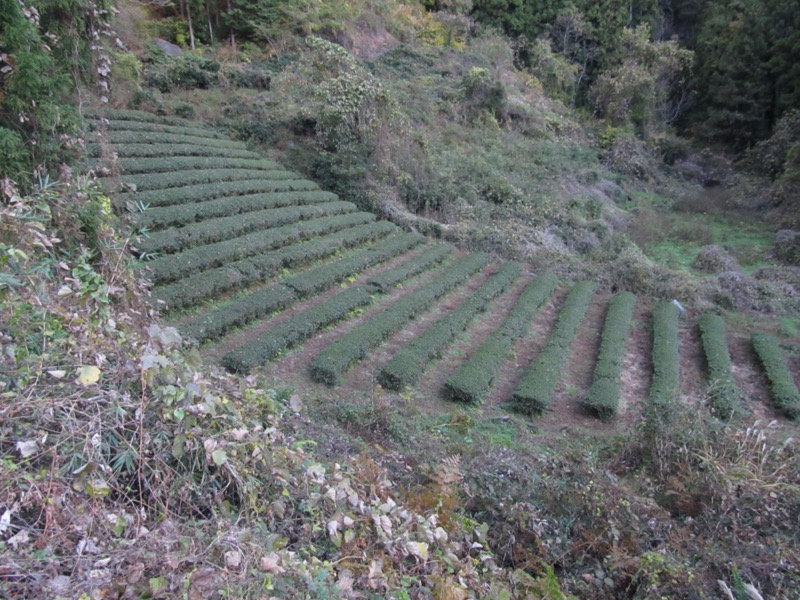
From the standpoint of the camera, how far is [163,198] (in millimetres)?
13047

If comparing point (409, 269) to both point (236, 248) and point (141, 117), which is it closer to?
point (236, 248)

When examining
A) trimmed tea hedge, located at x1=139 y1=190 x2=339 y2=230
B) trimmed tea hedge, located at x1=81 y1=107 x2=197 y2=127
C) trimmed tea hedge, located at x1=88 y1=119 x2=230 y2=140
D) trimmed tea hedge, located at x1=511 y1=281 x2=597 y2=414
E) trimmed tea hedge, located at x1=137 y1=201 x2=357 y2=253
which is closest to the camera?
trimmed tea hedge, located at x1=511 y1=281 x2=597 y2=414

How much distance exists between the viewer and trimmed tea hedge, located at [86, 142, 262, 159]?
14.1m

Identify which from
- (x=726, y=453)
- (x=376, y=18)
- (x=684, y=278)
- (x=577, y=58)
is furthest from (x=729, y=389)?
(x=577, y=58)

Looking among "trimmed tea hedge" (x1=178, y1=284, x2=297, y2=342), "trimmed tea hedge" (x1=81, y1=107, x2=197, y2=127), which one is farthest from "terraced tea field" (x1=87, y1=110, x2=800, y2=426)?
"trimmed tea hedge" (x1=81, y1=107, x2=197, y2=127)

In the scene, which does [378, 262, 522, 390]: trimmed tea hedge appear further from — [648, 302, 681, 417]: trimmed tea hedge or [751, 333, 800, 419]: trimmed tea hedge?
[751, 333, 800, 419]: trimmed tea hedge

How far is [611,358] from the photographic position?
11.3 meters

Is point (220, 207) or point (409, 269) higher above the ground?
point (220, 207)

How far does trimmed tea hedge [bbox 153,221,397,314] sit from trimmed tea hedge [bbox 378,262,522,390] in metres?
3.21

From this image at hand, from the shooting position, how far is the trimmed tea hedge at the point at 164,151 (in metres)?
14.1

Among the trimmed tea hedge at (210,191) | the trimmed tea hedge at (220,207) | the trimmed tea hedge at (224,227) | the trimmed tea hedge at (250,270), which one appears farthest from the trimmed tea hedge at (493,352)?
the trimmed tea hedge at (210,191)

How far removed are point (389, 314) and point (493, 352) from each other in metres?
2.50

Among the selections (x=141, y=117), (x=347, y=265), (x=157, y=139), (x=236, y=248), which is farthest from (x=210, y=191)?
(x=141, y=117)

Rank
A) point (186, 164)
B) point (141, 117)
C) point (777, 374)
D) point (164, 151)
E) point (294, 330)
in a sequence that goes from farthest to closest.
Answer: point (141, 117) < point (164, 151) < point (186, 164) < point (777, 374) < point (294, 330)
